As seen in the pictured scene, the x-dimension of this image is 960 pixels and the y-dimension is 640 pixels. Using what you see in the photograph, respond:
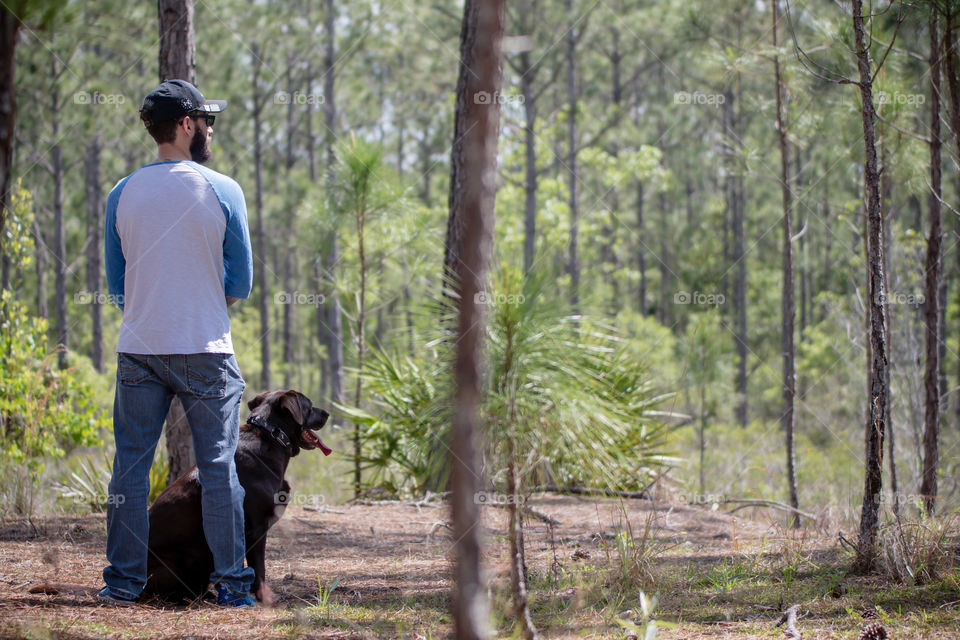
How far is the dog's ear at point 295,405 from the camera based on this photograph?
3592mm

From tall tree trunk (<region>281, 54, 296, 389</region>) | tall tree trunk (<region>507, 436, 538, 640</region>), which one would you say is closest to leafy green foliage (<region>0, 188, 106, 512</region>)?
tall tree trunk (<region>507, 436, 538, 640</region>)

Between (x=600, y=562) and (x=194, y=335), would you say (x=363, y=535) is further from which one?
(x=194, y=335)

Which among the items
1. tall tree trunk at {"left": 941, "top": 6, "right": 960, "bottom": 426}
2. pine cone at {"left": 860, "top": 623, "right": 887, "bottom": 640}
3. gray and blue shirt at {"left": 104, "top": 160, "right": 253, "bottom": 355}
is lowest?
pine cone at {"left": 860, "top": 623, "right": 887, "bottom": 640}

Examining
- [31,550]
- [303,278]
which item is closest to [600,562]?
[31,550]

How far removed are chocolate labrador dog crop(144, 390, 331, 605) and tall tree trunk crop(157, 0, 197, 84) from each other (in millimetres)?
3091

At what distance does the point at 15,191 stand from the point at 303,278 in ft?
86.3

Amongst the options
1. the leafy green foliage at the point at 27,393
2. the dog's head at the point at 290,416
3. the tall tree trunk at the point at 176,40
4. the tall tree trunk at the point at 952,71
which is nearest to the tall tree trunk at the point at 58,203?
the leafy green foliage at the point at 27,393

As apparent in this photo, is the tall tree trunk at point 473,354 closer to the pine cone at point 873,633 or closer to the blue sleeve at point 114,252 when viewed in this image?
the pine cone at point 873,633

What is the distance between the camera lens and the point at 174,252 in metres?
3.11

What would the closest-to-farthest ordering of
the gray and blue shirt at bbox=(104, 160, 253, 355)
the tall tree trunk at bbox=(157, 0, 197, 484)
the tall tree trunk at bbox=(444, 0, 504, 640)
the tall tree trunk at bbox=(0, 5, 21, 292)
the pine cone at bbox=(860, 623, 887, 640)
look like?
the tall tree trunk at bbox=(444, 0, 504, 640) → the tall tree trunk at bbox=(0, 5, 21, 292) → the pine cone at bbox=(860, 623, 887, 640) → the gray and blue shirt at bbox=(104, 160, 253, 355) → the tall tree trunk at bbox=(157, 0, 197, 484)

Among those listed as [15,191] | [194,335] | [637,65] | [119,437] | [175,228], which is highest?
[637,65]

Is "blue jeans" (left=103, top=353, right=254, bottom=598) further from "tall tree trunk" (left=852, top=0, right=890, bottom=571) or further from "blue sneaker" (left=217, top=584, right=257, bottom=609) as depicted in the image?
"tall tree trunk" (left=852, top=0, right=890, bottom=571)

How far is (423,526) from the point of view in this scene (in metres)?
5.60

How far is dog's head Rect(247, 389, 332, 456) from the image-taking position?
141 inches
